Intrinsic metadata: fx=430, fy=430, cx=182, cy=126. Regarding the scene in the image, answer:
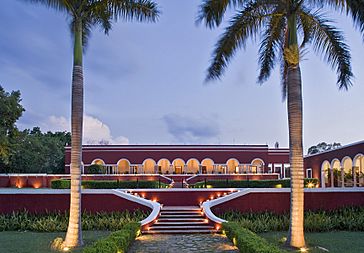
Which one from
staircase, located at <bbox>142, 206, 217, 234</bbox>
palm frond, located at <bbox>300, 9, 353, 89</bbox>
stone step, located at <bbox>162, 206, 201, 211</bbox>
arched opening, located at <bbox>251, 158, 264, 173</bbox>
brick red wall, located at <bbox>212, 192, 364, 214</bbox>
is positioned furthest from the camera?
arched opening, located at <bbox>251, 158, 264, 173</bbox>

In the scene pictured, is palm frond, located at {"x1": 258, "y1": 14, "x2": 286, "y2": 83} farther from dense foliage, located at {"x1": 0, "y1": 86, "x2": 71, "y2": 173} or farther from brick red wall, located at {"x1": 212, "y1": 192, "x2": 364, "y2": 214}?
dense foliage, located at {"x1": 0, "y1": 86, "x2": 71, "y2": 173}

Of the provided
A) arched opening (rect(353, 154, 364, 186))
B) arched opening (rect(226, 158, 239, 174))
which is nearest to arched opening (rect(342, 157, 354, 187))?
arched opening (rect(353, 154, 364, 186))

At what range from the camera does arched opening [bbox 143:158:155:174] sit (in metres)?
43.6

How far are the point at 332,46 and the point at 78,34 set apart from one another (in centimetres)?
725

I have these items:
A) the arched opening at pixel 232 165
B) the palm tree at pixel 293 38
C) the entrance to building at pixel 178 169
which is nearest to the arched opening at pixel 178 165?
the entrance to building at pixel 178 169

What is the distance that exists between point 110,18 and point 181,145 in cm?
3094

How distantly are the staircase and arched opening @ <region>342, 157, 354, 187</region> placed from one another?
14645 millimetres

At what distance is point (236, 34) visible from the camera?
12.5 metres

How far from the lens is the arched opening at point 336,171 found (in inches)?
1190

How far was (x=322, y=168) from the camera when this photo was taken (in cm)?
3372

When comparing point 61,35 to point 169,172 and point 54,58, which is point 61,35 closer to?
point 54,58

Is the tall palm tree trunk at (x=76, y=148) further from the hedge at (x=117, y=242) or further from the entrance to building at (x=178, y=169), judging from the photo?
the entrance to building at (x=178, y=169)

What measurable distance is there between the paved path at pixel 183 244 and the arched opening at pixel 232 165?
29670 mm

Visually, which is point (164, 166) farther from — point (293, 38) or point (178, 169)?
point (293, 38)
